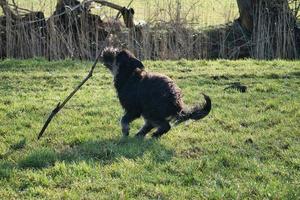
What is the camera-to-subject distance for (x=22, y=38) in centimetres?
1518

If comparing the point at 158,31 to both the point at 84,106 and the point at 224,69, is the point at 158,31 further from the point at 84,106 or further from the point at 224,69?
the point at 84,106

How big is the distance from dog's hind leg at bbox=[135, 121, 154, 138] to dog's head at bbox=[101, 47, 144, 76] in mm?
902

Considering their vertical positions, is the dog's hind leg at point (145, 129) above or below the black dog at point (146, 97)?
below

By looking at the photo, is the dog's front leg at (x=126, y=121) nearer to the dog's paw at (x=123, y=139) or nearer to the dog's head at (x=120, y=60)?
the dog's paw at (x=123, y=139)

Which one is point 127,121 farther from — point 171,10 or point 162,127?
point 171,10

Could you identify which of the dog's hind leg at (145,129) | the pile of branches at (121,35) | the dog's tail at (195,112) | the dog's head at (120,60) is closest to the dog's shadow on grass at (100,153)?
the dog's hind leg at (145,129)

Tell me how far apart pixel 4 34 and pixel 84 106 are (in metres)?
7.33

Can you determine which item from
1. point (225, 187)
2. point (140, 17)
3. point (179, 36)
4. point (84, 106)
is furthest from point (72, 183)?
point (140, 17)

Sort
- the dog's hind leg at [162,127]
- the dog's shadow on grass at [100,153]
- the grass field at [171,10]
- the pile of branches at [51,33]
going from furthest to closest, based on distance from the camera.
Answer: the grass field at [171,10] → the pile of branches at [51,33] → the dog's hind leg at [162,127] → the dog's shadow on grass at [100,153]

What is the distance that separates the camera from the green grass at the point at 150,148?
5820 millimetres

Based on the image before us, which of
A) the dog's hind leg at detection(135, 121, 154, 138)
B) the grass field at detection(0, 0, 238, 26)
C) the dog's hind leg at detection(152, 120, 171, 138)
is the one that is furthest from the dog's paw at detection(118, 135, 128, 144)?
the grass field at detection(0, 0, 238, 26)

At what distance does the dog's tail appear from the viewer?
7.65m

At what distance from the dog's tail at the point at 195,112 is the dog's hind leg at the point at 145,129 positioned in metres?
0.40

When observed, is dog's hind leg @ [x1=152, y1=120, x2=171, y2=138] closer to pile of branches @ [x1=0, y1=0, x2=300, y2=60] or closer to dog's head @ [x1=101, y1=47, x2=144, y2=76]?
dog's head @ [x1=101, y1=47, x2=144, y2=76]
